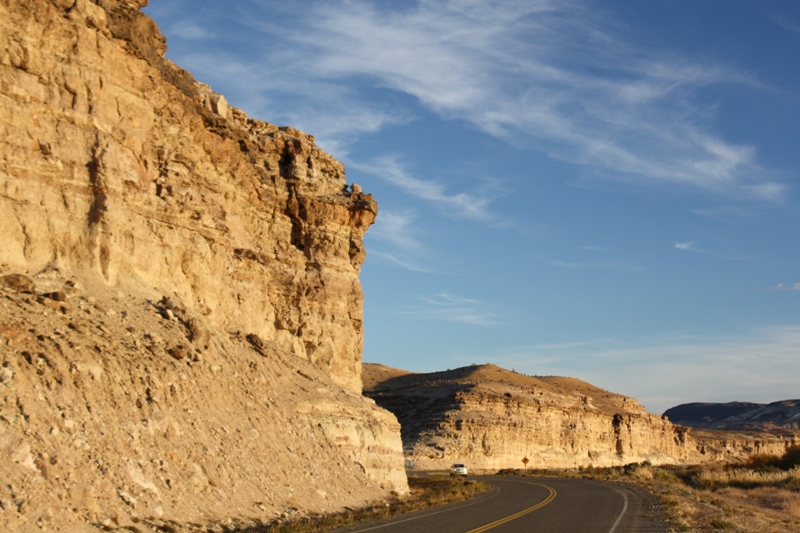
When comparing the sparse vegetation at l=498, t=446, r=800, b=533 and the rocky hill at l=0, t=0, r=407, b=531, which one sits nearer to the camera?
the rocky hill at l=0, t=0, r=407, b=531

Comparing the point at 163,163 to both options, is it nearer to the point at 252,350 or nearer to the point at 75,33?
the point at 75,33

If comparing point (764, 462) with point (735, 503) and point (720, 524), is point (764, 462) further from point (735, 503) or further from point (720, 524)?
point (720, 524)

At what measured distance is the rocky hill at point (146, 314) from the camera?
42.3 feet

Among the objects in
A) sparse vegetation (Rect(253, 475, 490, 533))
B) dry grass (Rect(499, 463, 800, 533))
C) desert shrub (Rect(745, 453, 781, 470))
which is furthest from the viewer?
desert shrub (Rect(745, 453, 781, 470))

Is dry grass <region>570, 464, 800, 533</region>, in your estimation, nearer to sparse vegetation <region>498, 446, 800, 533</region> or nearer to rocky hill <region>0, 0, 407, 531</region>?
sparse vegetation <region>498, 446, 800, 533</region>

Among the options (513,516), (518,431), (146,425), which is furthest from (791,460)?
(146,425)

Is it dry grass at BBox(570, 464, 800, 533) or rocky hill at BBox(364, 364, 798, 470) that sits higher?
rocky hill at BBox(364, 364, 798, 470)

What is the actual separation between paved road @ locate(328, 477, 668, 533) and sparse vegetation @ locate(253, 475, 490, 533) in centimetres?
56

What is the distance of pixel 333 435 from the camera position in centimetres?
2238

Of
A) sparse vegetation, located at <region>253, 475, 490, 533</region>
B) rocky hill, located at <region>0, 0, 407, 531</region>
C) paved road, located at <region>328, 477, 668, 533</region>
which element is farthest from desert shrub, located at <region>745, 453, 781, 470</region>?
rocky hill, located at <region>0, 0, 407, 531</region>

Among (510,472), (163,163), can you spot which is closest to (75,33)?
(163,163)

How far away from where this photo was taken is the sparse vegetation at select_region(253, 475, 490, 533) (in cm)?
1504

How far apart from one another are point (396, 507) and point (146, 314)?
8.72 m

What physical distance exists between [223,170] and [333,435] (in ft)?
31.9
